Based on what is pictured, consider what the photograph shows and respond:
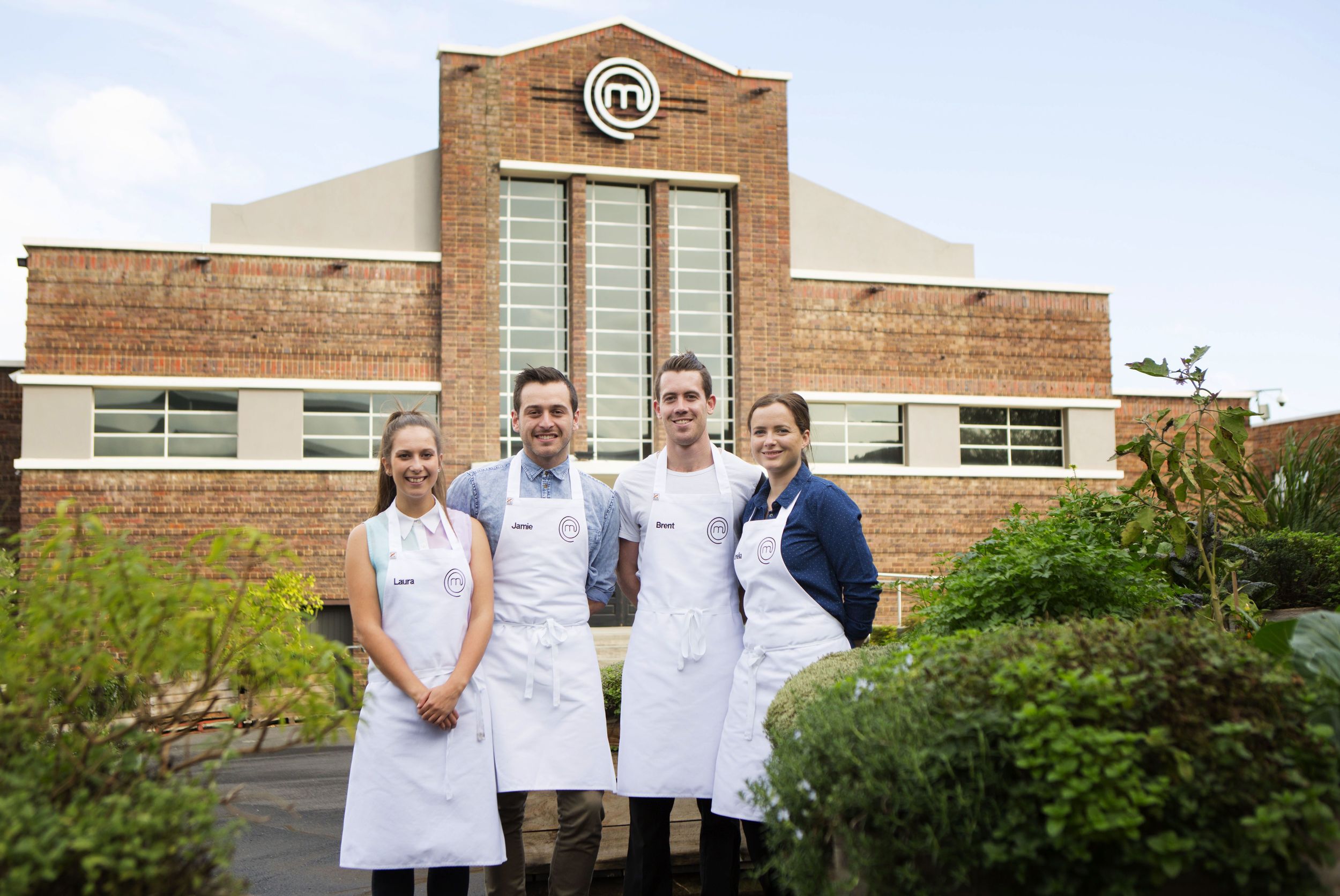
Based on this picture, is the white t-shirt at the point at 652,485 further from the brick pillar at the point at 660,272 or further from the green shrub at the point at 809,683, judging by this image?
the brick pillar at the point at 660,272

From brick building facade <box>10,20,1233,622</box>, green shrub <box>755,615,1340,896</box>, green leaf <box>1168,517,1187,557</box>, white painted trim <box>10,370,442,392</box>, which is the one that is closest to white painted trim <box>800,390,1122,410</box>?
brick building facade <box>10,20,1233,622</box>

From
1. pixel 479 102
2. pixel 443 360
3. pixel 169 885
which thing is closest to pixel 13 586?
pixel 169 885

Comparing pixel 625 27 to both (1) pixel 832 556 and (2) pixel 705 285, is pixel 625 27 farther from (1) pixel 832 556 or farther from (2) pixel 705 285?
(1) pixel 832 556

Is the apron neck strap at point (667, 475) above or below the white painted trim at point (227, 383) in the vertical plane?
below

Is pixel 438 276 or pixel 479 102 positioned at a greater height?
pixel 479 102

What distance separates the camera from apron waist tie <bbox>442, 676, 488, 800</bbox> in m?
3.49

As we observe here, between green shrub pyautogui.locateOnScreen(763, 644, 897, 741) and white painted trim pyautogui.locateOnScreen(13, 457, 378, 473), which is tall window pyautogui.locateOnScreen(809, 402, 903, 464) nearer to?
white painted trim pyautogui.locateOnScreen(13, 457, 378, 473)

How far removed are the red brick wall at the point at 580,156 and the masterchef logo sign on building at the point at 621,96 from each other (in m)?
0.16

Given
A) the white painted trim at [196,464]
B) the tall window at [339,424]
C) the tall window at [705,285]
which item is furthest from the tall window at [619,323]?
the white painted trim at [196,464]

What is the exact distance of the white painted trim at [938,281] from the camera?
69.2 ft

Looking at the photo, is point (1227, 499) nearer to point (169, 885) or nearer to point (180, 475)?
point (169, 885)

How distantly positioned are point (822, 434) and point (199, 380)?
11762mm

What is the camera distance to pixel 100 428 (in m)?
18.6

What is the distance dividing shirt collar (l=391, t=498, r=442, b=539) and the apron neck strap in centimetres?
95
